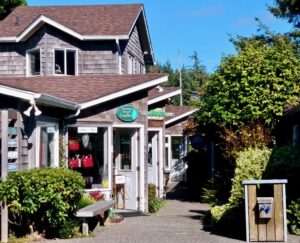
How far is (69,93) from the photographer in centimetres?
1638

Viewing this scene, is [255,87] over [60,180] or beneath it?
over

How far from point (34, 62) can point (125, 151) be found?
7.48 meters

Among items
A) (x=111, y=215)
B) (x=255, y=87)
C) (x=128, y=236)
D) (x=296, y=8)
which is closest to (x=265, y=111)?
(x=255, y=87)

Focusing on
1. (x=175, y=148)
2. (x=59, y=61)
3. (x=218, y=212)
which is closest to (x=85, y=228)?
(x=218, y=212)

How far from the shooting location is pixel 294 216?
12.3m

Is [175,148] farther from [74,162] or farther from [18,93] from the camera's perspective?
[18,93]

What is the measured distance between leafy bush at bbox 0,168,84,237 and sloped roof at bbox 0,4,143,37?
11.6m

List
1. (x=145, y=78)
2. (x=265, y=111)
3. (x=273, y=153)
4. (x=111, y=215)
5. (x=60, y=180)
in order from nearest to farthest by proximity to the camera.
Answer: (x=60, y=180)
(x=273, y=153)
(x=111, y=215)
(x=145, y=78)
(x=265, y=111)

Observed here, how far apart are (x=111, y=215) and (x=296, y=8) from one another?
24.1 m

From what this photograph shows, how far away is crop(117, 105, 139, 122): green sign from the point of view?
55.7 feet

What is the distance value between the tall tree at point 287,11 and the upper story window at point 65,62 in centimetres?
1742

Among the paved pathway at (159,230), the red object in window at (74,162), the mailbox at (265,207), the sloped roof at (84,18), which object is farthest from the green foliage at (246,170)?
the sloped roof at (84,18)

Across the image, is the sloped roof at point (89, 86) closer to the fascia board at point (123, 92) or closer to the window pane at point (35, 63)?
the fascia board at point (123, 92)

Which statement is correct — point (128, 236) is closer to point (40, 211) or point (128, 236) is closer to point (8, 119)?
point (40, 211)
